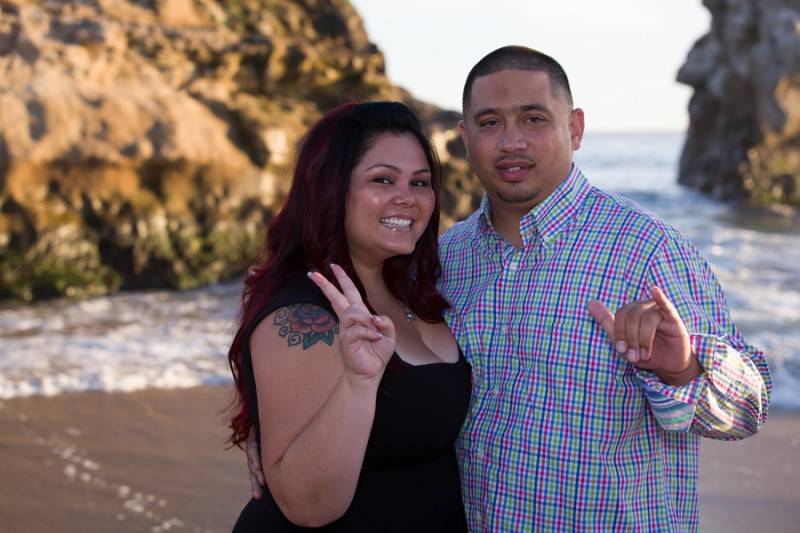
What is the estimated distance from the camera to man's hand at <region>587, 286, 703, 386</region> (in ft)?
7.31

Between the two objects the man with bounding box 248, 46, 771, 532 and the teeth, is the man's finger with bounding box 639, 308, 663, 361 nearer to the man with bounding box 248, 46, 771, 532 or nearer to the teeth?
the man with bounding box 248, 46, 771, 532

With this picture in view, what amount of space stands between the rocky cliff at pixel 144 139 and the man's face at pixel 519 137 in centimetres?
716

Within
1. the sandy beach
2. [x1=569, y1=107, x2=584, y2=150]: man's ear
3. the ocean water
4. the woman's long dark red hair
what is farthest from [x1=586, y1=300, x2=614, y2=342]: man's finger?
the ocean water

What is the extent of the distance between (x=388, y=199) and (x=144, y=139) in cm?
897

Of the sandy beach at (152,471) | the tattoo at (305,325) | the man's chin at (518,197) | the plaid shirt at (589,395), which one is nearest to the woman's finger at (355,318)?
the tattoo at (305,325)

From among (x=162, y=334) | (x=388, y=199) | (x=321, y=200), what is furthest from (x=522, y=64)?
(x=162, y=334)

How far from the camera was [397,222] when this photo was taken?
9.32ft

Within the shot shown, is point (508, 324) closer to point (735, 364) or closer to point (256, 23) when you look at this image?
point (735, 364)

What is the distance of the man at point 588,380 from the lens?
2.48 metres

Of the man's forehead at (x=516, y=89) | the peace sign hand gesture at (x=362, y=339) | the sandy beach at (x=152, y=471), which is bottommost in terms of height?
the sandy beach at (x=152, y=471)

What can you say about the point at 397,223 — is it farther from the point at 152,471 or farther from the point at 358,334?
the point at 152,471

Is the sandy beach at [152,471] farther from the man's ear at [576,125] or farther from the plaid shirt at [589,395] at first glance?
the man's ear at [576,125]

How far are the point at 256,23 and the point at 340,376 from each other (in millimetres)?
12235

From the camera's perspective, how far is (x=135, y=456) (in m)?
5.46
